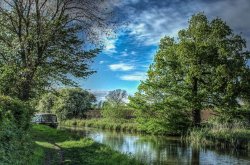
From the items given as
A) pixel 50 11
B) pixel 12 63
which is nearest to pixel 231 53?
pixel 50 11

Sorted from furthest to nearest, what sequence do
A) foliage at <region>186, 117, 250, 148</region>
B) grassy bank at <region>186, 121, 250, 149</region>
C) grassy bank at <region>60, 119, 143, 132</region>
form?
1. grassy bank at <region>60, 119, 143, 132</region>
2. foliage at <region>186, 117, 250, 148</region>
3. grassy bank at <region>186, 121, 250, 149</region>

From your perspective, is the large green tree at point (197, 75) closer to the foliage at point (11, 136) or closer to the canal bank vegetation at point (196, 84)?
the canal bank vegetation at point (196, 84)

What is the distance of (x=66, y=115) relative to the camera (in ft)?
261

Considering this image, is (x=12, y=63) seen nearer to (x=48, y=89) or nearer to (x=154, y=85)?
(x=48, y=89)

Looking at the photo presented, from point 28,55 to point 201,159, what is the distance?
13.2m

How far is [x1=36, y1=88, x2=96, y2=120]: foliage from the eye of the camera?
79.3 metres

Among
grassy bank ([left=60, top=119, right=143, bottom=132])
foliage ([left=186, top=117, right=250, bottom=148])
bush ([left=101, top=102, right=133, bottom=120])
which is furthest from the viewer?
bush ([left=101, top=102, right=133, bottom=120])

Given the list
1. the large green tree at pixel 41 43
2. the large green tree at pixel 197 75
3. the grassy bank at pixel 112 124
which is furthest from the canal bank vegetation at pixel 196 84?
the large green tree at pixel 41 43

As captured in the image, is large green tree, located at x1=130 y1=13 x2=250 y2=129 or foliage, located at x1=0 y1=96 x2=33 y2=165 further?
large green tree, located at x1=130 y1=13 x2=250 y2=129

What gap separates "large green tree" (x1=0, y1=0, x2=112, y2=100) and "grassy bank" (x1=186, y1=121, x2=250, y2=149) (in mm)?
14159

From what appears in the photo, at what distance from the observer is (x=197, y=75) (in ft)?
135

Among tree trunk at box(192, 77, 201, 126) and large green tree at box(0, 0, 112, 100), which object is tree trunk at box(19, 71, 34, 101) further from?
tree trunk at box(192, 77, 201, 126)

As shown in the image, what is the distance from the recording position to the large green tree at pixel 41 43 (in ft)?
80.3

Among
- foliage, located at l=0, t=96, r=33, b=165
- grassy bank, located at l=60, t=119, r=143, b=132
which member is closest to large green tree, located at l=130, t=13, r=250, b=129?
grassy bank, located at l=60, t=119, r=143, b=132
